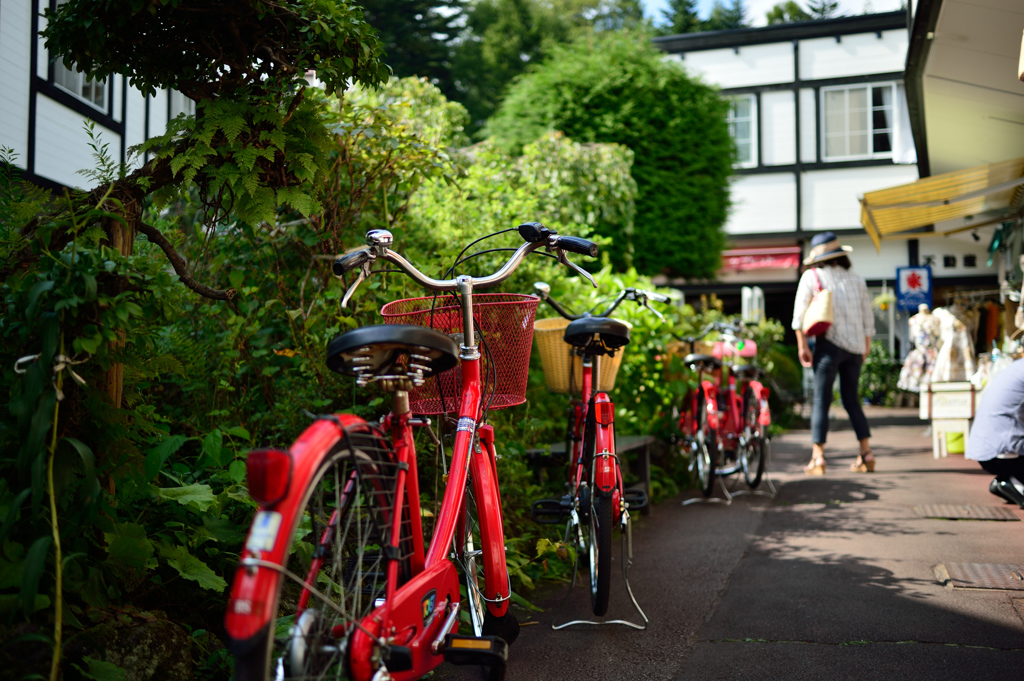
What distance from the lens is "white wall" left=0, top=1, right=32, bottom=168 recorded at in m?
6.24

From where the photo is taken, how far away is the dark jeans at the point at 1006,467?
491 cm

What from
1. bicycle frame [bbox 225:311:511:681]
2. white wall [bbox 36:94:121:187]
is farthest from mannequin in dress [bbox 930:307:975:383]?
white wall [bbox 36:94:121:187]

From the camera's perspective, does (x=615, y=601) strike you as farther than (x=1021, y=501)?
No

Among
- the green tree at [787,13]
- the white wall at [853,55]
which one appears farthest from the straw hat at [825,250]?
the green tree at [787,13]

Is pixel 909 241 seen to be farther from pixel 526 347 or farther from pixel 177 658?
pixel 177 658

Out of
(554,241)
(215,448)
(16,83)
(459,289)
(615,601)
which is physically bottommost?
(615,601)

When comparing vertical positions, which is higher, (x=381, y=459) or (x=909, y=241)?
(x=909, y=241)

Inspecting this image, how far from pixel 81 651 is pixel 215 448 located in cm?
94

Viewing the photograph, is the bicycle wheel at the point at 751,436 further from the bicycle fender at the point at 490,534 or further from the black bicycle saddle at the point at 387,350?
the black bicycle saddle at the point at 387,350

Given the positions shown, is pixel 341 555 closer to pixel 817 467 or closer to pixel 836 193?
pixel 817 467

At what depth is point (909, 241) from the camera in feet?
60.0

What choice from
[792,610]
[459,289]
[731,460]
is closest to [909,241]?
[731,460]

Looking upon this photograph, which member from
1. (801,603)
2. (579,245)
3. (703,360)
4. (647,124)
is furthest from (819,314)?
(647,124)

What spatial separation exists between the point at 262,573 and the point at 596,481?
1.95 meters
